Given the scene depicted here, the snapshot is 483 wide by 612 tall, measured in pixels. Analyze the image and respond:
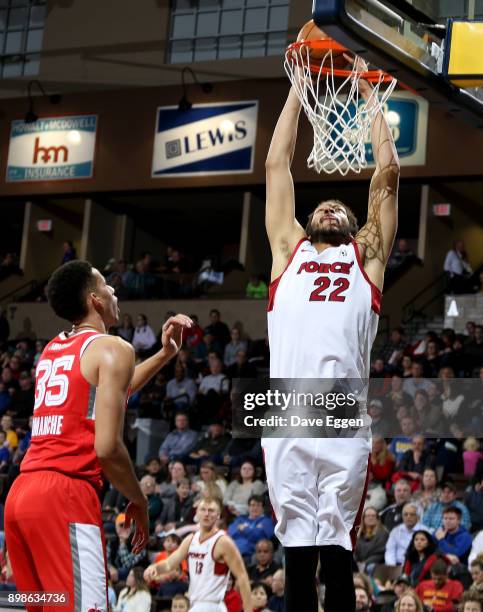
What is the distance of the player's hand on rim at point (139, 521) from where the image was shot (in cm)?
425

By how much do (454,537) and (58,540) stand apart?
22.7ft

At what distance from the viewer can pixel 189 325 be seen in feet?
15.9

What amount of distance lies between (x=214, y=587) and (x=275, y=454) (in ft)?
15.8

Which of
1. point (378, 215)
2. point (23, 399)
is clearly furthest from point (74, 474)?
point (23, 399)

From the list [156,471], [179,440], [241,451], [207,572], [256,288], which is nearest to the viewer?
[207,572]

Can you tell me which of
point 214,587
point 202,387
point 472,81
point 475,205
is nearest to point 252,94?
point 475,205

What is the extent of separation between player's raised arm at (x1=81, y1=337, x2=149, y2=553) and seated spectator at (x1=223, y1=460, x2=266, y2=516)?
25.7 ft

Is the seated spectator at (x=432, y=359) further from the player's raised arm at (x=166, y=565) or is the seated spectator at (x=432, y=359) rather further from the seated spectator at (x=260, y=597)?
the player's raised arm at (x=166, y=565)

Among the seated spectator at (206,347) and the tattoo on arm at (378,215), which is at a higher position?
the seated spectator at (206,347)

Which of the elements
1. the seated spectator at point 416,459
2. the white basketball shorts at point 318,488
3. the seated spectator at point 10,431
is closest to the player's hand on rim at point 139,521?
the white basketball shorts at point 318,488

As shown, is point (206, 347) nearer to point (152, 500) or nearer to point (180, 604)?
point (152, 500)

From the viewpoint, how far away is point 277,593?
9.80 metres

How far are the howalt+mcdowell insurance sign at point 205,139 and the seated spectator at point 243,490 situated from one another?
31.8 ft

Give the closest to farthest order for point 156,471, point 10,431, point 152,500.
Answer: point 152,500
point 156,471
point 10,431
